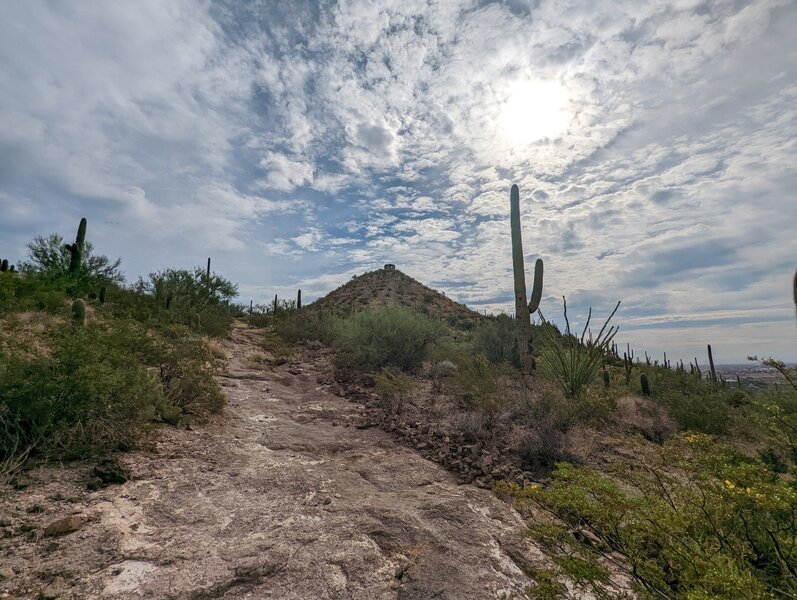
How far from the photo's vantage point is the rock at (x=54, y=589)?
2164 mm

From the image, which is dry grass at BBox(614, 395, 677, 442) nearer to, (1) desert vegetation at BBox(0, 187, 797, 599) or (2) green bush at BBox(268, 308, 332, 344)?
(1) desert vegetation at BBox(0, 187, 797, 599)

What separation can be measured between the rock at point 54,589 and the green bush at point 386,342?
7456 millimetres

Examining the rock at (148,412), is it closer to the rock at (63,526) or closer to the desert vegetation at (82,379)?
the desert vegetation at (82,379)

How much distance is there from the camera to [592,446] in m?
5.55

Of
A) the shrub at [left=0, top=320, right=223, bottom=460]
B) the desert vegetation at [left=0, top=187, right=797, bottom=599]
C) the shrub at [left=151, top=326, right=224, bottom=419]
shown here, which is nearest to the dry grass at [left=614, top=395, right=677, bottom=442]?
the desert vegetation at [left=0, top=187, right=797, bottom=599]

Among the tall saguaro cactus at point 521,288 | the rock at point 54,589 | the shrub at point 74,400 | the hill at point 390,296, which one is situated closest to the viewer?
the rock at point 54,589

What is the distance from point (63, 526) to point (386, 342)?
770 cm

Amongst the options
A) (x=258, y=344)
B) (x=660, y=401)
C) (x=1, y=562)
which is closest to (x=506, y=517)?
(x=1, y=562)

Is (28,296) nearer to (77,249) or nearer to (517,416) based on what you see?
(77,249)

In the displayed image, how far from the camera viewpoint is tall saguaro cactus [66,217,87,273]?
1333 centimetres

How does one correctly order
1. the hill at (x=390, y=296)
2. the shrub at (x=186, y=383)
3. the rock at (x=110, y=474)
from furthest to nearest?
1. the hill at (x=390, y=296)
2. the shrub at (x=186, y=383)
3. the rock at (x=110, y=474)

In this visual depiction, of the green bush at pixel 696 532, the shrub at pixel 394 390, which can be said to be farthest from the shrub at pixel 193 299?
the green bush at pixel 696 532

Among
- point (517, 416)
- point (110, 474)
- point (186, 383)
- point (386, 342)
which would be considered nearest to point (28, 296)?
point (186, 383)

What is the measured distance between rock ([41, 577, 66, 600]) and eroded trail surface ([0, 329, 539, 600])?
0.04m
